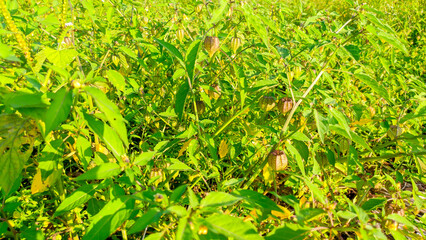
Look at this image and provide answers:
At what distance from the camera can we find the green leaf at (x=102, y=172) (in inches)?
30.2

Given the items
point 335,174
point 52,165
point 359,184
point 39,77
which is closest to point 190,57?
point 39,77

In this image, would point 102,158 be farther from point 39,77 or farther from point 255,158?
point 255,158

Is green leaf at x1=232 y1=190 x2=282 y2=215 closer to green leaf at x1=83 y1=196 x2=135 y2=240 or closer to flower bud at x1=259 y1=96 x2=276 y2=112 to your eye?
green leaf at x1=83 y1=196 x2=135 y2=240

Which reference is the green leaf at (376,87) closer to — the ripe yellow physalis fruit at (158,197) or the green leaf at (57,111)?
the ripe yellow physalis fruit at (158,197)

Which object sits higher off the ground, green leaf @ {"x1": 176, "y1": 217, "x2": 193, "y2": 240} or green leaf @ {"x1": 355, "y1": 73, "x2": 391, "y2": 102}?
green leaf @ {"x1": 355, "y1": 73, "x2": 391, "y2": 102}

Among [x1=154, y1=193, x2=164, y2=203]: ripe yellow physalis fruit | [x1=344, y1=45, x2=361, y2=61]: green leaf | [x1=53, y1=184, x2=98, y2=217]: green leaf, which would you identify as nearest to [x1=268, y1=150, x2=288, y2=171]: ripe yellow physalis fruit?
[x1=344, y1=45, x2=361, y2=61]: green leaf

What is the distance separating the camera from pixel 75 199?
917 mm

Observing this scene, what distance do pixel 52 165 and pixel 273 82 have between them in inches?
33.1

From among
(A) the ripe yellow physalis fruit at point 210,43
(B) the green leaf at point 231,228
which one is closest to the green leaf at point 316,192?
(B) the green leaf at point 231,228

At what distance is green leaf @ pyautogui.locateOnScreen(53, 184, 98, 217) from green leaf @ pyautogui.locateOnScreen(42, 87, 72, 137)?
38cm

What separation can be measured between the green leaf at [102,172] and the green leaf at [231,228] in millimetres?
318

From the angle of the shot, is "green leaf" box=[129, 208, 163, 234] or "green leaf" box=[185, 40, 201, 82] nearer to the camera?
"green leaf" box=[129, 208, 163, 234]

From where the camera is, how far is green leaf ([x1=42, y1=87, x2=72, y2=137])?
601 mm

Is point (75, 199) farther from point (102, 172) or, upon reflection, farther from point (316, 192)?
point (316, 192)
